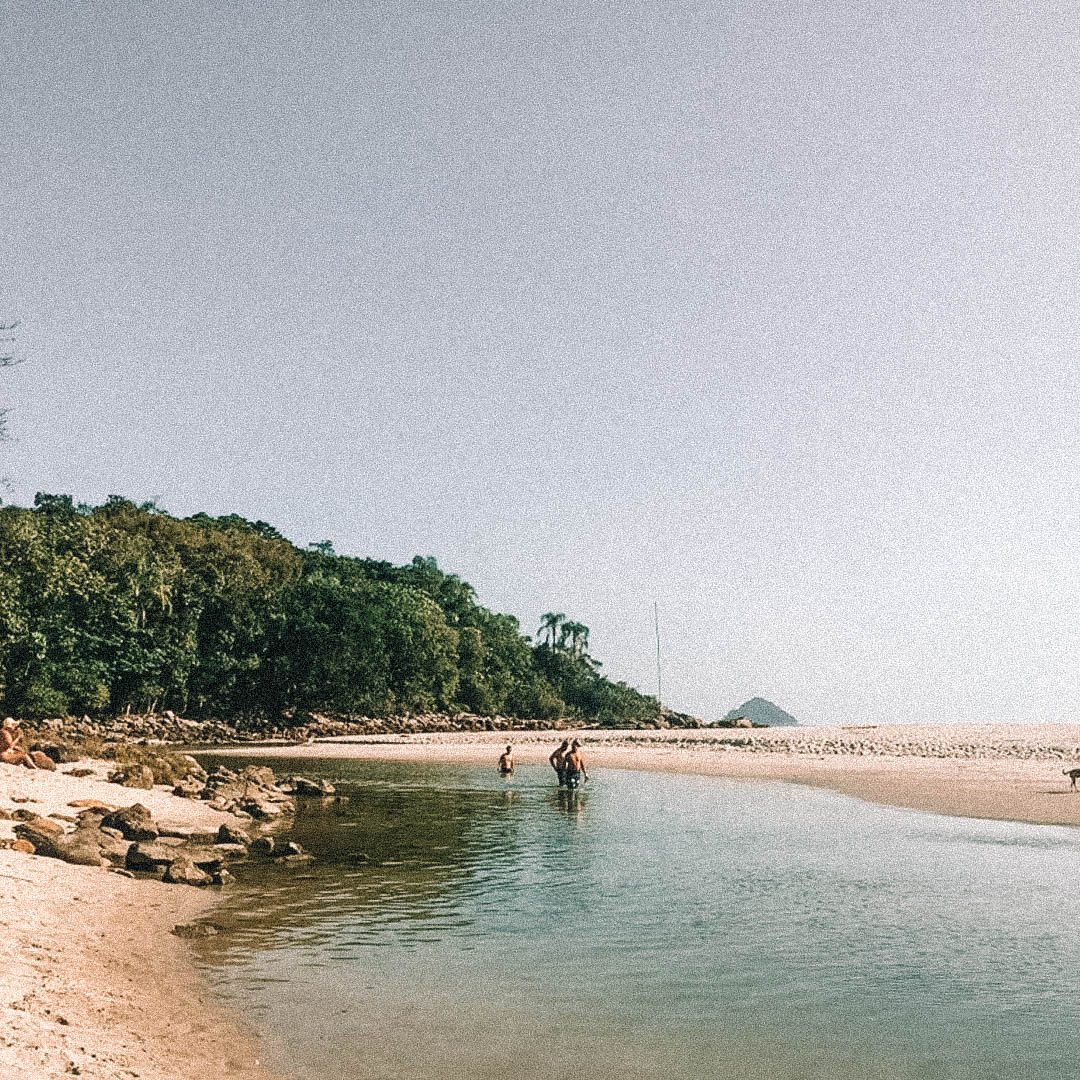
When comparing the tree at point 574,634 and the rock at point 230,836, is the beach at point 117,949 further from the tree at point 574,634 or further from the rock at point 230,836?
the tree at point 574,634

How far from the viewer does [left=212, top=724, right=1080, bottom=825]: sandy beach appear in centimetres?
3750

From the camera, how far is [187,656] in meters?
78.2

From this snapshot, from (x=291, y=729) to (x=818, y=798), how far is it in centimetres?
5797

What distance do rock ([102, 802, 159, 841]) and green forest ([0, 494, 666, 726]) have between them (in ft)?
139

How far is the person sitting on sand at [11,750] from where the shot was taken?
95.9 ft

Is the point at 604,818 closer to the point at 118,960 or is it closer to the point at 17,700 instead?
the point at 118,960

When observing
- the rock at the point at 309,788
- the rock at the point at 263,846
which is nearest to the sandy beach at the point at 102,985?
the rock at the point at 263,846

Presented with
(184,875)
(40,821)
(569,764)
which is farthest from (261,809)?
(569,764)

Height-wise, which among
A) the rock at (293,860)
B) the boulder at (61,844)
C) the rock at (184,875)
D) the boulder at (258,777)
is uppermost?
the boulder at (61,844)

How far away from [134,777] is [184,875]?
13413 mm

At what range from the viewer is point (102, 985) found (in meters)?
11.7

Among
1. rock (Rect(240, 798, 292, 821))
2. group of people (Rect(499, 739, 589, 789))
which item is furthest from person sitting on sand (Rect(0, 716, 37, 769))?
group of people (Rect(499, 739, 589, 789))

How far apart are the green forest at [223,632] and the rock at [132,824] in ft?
139

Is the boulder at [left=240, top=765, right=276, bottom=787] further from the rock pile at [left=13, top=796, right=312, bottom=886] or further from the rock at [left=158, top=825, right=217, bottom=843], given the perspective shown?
the rock pile at [left=13, top=796, right=312, bottom=886]
